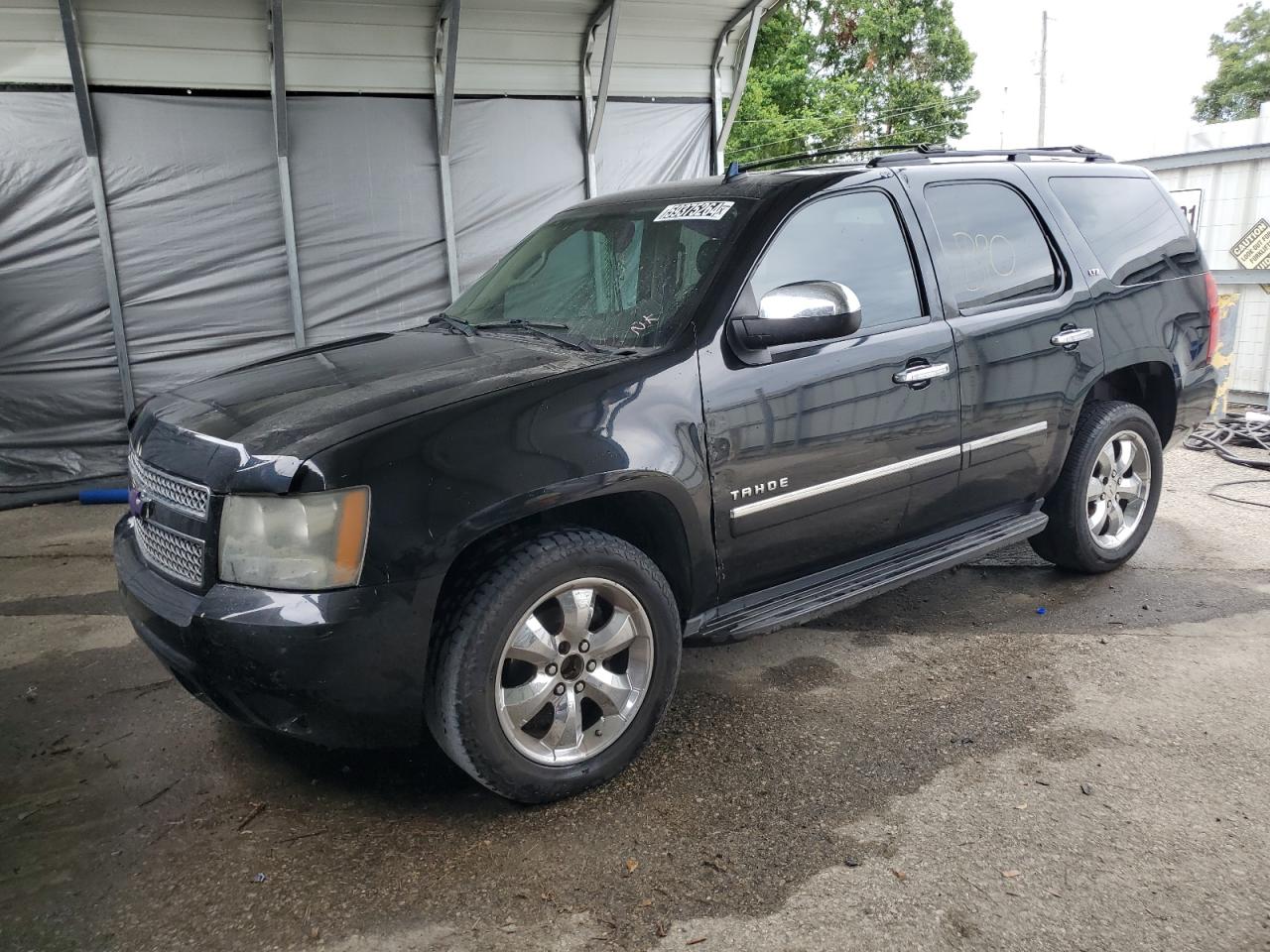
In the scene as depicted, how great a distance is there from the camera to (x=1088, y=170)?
15.1 ft

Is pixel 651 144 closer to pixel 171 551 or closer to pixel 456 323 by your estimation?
pixel 456 323

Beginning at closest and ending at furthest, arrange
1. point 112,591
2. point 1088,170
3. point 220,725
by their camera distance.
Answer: point 220,725 < point 1088,170 < point 112,591

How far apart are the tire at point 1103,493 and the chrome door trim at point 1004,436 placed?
40 cm

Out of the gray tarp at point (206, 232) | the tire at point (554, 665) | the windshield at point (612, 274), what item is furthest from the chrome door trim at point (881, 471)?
the gray tarp at point (206, 232)

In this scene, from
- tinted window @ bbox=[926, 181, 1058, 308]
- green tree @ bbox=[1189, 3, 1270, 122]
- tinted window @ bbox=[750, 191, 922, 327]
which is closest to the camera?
tinted window @ bbox=[750, 191, 922, 327]

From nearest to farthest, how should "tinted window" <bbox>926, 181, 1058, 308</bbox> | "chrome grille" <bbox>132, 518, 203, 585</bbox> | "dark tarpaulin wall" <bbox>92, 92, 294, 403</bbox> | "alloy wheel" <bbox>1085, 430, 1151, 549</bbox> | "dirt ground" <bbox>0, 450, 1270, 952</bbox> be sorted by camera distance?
"dirt ground" <bbox>0, 450, 1270, 952</bbox>
"chrome grille" <bbox>132, 518, 203, 585</bbox>
"tinted window" <bbox>926, 181, 1058, 308</bbox>
"alloy wheel" <bbox>1085, 430, 1151, 549</bbox>
"dark tarpaulin wall" <bbox>92, 92, 294, 403</bbox>

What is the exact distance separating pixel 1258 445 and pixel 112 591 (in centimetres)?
775

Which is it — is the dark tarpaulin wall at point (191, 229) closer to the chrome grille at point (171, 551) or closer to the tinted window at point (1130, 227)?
the chrome grille at point (171, 551)

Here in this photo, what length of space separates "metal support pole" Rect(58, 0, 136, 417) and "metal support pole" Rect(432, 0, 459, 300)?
95.1 inches

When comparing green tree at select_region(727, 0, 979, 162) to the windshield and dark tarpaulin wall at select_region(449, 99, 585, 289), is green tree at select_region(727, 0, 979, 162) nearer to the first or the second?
dark tarpaulin wall at select_region(449, 99, 585, 289)

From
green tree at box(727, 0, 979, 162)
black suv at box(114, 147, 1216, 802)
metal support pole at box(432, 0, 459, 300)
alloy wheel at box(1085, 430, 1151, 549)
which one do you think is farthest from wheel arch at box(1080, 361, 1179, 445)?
green tree at box(727, 0, 979, 162)

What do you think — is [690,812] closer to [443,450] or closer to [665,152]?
[443,450]

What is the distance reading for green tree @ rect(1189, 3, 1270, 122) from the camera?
44406mm

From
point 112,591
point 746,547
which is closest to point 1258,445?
point 746,547
